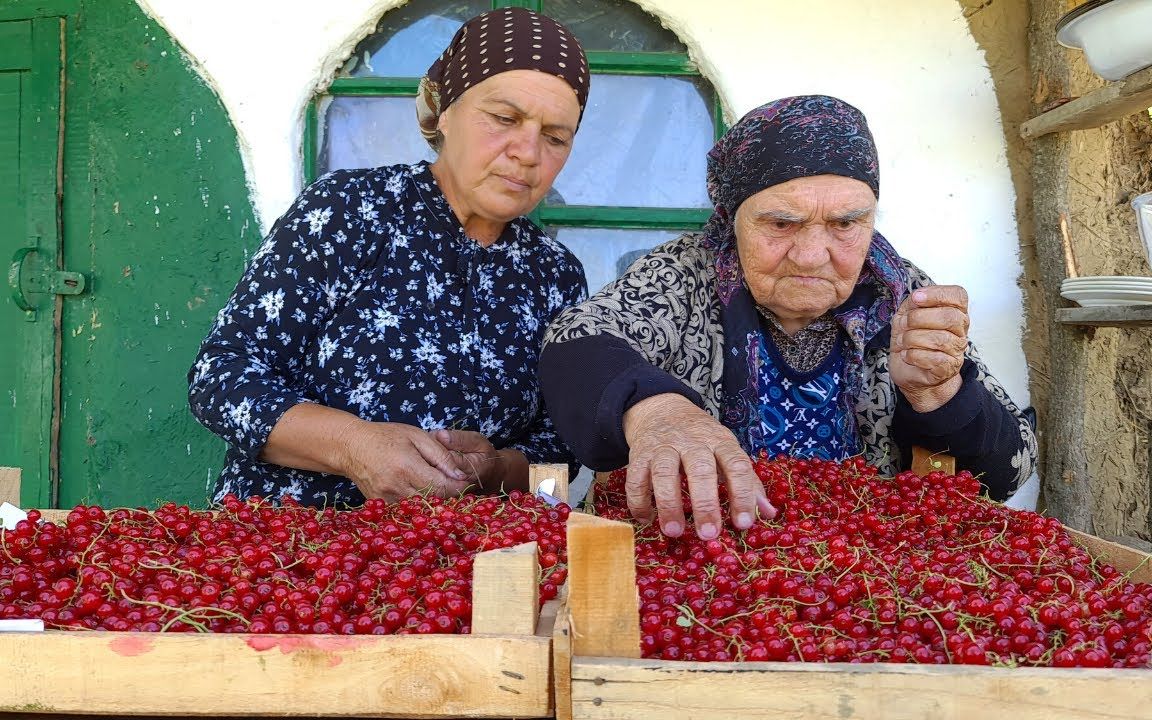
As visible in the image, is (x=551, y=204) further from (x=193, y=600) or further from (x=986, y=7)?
(x=193, y=600)

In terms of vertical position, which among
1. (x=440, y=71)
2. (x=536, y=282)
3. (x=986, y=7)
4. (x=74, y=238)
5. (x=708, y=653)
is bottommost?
(x=708, y=653)

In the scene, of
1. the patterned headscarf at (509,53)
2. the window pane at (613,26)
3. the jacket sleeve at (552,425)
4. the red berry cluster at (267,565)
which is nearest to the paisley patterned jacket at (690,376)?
the red berry cluster at (267,565)

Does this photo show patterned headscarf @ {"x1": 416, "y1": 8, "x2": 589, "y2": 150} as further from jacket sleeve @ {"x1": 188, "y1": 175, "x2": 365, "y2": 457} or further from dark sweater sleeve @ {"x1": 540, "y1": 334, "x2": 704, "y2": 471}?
dark sweater sleeve @ {"x1": 540, "y1": 334, "x2": 704, "y2": 471}

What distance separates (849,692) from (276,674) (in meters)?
0.61

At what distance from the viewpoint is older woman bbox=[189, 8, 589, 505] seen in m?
2.12

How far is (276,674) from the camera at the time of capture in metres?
1.08

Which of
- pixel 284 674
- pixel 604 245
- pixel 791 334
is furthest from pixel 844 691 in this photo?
pixel 604 245

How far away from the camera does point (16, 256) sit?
312 cm

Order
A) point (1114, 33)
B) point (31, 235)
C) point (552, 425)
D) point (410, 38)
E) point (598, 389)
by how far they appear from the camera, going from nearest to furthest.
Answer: point (598, 389)
point (1114, 33)
point (552, 425)
point (31, 235)
point (410, 38)

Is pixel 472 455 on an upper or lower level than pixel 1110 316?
lower

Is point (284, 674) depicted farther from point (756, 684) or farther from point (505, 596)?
point (756, 684)

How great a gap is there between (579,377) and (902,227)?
1.77 meters

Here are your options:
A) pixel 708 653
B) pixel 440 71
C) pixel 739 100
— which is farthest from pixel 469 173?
pixel 708 653

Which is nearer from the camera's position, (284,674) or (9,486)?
(284,674)
